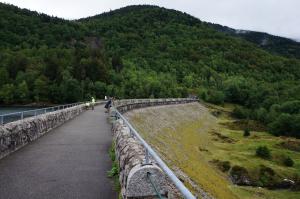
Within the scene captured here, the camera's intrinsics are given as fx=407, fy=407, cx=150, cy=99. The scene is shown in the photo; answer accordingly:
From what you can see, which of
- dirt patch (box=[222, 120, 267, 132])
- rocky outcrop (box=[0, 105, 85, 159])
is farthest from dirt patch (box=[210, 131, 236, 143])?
rocky outcrop (box=[0, 105, 85, 159])

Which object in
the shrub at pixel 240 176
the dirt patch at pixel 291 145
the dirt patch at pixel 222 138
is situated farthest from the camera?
the dirt patch at pixel 291 145

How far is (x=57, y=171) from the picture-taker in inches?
466

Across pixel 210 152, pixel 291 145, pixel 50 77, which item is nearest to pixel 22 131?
pixel 210 152

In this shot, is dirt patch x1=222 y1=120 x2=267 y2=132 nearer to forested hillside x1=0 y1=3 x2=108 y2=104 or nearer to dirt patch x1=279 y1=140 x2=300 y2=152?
dirt patch x1=279 y1=140 x2=300 y2=152

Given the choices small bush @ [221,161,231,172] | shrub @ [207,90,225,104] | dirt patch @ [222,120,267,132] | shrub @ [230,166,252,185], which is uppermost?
shrub @ [207,90,225,104]

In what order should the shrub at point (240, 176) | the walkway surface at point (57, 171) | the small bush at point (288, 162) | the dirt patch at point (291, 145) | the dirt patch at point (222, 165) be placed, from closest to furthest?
1. the walkway surface at point (57, 171)
2. the shrub at point (240, 176)
3. the dirt patch at point (222, 165)
4. the small bush at point (288, 162)
5. the dirt patch at point (291, 145)

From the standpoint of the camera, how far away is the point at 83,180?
10.7 meters

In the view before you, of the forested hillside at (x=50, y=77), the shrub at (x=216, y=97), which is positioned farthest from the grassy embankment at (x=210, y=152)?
the shrub at (x=216, y=97)

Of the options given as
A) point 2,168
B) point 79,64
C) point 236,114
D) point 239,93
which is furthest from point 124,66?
point 2,168

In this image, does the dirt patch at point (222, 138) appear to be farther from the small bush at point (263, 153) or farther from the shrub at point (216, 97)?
the shrub at point (216, 97)

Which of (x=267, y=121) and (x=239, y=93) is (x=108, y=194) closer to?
(x=267, y=121)

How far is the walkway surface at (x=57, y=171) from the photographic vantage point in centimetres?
945

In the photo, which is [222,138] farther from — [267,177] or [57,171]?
[57,171]

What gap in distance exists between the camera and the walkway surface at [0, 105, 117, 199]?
9445mm
